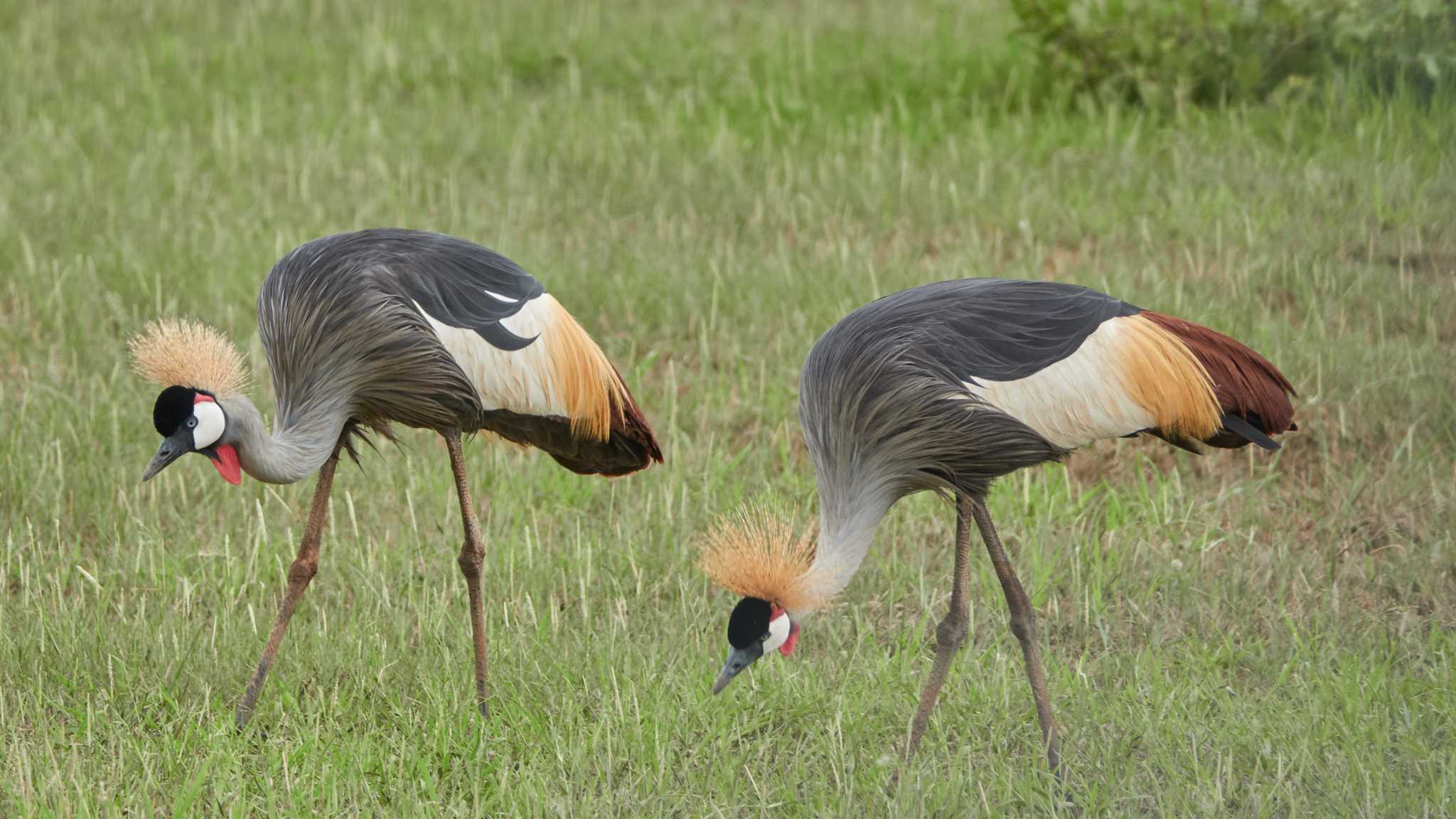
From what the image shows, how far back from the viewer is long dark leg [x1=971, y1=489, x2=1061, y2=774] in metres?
3.53

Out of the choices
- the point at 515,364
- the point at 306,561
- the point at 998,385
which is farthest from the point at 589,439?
the point at 998,385

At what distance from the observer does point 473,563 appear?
→ 12.8ft

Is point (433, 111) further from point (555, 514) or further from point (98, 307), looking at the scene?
point (555, 514)

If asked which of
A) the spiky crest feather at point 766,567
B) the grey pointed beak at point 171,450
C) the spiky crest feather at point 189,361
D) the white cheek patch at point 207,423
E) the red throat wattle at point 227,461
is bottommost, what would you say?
the spiky crest feather at point 766,567

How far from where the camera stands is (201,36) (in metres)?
9.78

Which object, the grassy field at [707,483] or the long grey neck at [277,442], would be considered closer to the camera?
the long grey neck at [277,442]

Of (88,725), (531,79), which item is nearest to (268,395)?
(88,725)

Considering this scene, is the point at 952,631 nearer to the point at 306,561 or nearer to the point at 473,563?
the point at 473,563

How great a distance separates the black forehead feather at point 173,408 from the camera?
3.39 metres

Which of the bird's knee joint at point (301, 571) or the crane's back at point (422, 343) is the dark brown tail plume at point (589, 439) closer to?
the crane's back at point (422, 343)

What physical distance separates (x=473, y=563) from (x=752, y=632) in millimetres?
940

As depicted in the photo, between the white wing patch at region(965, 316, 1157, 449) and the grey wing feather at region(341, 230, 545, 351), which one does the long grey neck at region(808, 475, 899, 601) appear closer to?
the white wing patch at region(965, 316, 1157, 449)

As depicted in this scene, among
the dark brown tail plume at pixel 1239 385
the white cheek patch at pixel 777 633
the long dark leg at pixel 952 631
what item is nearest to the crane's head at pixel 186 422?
the white cheek patch at pixel 777 633

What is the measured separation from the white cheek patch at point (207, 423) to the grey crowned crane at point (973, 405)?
3.75 ft
